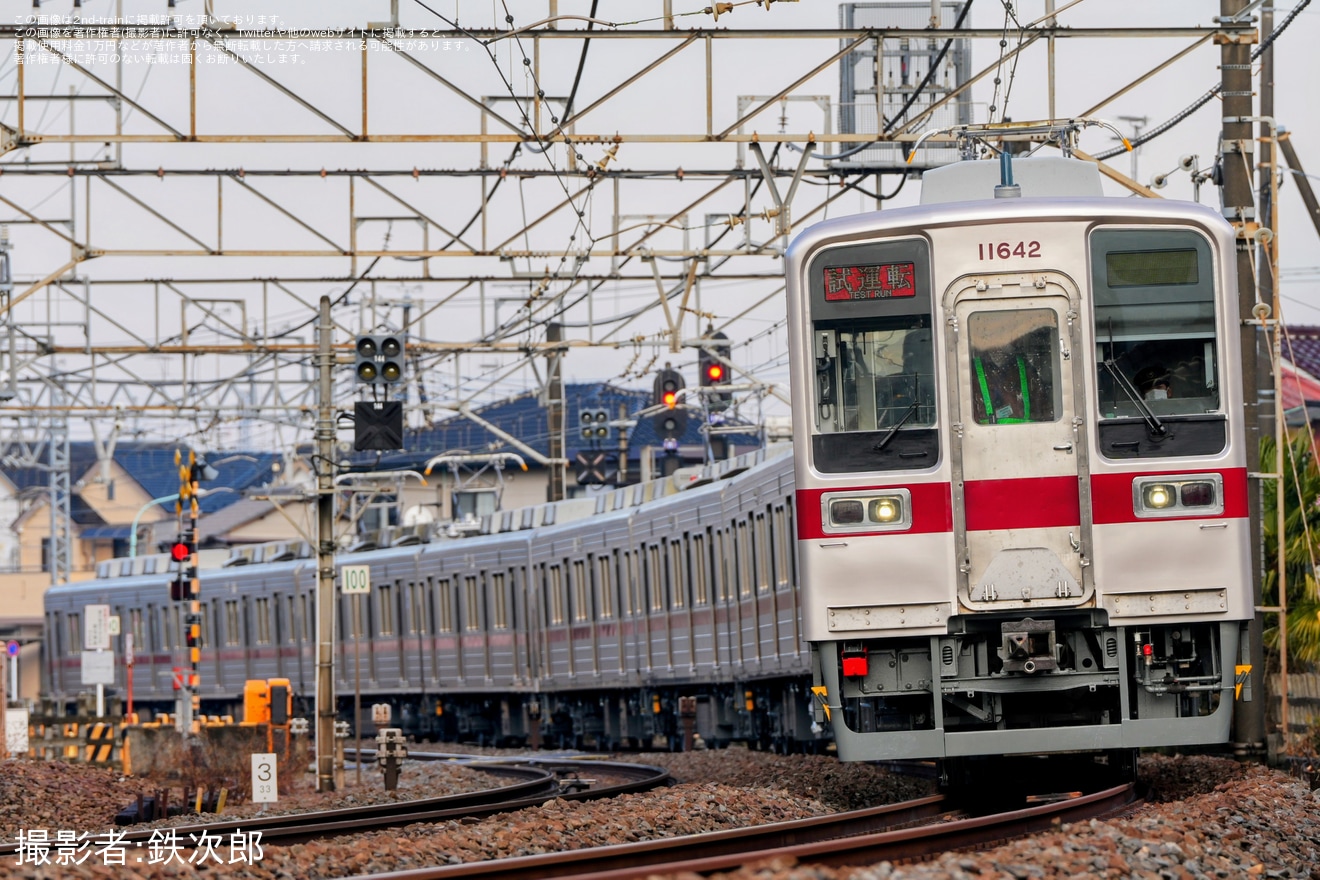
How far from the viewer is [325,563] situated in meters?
18.9

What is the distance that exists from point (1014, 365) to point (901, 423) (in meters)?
0.66

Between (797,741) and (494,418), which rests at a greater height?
(494,418)

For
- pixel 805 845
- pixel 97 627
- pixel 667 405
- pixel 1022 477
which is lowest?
pixel 805 845

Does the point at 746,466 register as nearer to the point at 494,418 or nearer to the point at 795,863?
the point at 795,863

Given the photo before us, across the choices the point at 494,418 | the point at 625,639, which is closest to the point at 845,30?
the point at 625,639

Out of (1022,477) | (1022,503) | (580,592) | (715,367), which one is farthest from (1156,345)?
(580,592)

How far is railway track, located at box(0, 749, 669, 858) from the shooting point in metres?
12.3

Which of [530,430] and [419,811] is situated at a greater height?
[530,430]

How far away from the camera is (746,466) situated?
20.7 meters

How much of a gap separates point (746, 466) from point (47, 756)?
1111 cm

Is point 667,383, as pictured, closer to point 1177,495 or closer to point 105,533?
point 1177,495

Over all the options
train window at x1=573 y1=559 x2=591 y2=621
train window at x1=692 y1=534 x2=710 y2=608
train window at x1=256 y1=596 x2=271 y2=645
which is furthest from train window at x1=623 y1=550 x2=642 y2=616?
train window at x1=256 y1=596 x2=271 y2=645

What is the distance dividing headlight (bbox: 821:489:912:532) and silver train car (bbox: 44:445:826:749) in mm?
6126

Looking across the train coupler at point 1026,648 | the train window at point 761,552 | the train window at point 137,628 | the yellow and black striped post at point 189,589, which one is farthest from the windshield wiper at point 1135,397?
the train window at point 137,628
